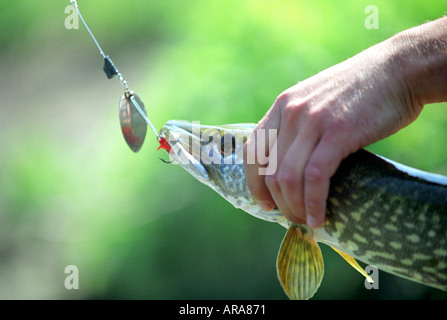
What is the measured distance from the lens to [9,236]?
2.85 metres

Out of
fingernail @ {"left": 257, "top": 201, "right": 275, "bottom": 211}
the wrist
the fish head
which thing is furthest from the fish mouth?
the wrist

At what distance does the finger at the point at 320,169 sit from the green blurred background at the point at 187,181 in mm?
1465

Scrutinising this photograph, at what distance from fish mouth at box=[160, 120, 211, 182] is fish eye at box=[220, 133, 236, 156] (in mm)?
43

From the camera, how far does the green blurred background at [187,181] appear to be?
87.6 inches

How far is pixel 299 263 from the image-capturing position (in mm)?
860

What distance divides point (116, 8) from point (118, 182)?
202 centimetres

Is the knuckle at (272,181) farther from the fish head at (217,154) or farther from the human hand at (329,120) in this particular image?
the fish head at (217,154)

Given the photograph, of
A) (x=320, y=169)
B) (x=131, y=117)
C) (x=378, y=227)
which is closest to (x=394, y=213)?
(x=378, y=227)

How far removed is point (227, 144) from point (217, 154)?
3cm

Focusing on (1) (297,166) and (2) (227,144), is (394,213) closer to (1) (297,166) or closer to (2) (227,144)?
(1) (297,166)

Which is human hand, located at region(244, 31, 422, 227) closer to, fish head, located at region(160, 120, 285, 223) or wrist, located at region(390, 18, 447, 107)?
wrist, located at region(390, 18, 447, 107)

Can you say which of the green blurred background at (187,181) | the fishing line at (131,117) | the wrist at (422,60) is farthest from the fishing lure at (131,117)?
the green blurred background at (187,181)
